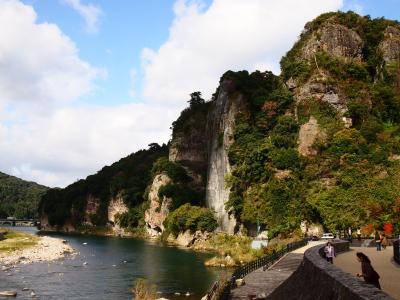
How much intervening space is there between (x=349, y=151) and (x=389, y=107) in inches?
691

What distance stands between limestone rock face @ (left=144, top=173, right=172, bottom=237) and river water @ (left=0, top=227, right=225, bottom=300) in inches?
2148

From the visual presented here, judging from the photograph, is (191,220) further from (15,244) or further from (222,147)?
(15,244)

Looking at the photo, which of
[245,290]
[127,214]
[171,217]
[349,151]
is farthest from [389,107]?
[127,214]

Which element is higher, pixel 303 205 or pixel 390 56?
pixel 390 56

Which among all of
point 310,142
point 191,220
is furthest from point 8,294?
point 191,220

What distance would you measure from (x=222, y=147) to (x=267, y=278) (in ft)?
242

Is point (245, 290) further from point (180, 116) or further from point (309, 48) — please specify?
point (180, 116)

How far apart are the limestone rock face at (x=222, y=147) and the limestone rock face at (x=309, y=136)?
19620 millimetres

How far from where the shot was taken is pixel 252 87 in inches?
4058

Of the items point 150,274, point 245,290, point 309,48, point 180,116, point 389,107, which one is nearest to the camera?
point 245,290

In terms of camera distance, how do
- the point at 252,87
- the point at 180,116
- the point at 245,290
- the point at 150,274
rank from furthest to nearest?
1. the point at 180,116
2. the point at 252,87
3. the point at 150,274
4. the point at 245,290

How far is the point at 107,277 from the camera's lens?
50250 mm

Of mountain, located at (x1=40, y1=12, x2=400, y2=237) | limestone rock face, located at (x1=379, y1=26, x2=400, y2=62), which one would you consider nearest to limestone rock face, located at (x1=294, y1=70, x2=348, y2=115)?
mountain, located at (x1=40, y1=12, x2=400, y2=237)

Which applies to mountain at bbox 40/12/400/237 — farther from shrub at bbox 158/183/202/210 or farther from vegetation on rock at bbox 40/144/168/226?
vegetation on rock at bbox 40/144/168/226
